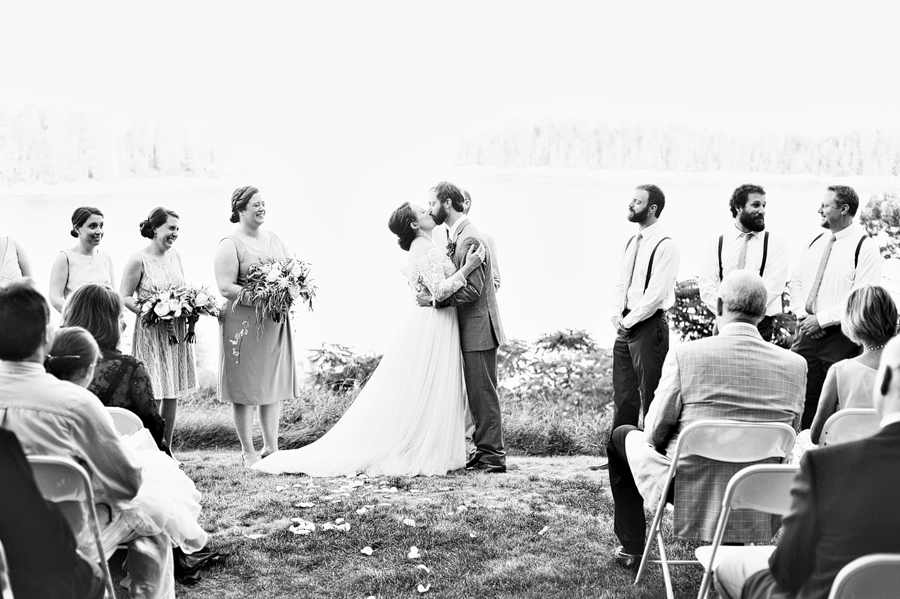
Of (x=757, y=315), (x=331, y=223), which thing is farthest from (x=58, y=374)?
(x=331, y=223)

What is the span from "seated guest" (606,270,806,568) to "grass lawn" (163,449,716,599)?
0.61 metres

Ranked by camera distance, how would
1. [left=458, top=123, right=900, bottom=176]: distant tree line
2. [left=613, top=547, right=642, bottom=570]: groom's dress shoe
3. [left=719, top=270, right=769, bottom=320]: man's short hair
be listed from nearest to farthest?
[left=719, top=270, right=769, bottom=320]: man's short hair → [left=613, top=547, right=642, bottom=570]: groom's dress shoe → [left=458, top=123, right=900, bottom=176]: distant tree line

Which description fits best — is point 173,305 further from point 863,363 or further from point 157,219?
point 863,363

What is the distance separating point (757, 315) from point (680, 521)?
2.88 feet

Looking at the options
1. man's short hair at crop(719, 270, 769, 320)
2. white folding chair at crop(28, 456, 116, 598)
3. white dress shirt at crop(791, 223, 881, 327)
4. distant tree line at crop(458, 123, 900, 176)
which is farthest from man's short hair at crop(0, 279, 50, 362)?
distant tree line at crop(458, 123, 900, 176)

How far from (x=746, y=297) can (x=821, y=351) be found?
267 cm

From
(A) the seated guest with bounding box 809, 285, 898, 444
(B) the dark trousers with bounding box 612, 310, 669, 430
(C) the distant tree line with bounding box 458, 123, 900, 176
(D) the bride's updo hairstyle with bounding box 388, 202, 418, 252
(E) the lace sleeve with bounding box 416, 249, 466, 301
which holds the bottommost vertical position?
(B) the dark trousers with bounding box 612, 310, 669, 430

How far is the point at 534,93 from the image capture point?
9047 millimetres

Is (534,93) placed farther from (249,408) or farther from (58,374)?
(58,374)

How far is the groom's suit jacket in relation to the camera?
5.97 m

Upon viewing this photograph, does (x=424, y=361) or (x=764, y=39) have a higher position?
(x=764, y=39)

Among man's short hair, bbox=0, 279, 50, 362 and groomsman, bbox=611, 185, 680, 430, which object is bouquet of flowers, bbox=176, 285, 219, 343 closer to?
groomsman, bbox=611, 185, 680, 430

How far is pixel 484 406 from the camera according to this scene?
235 inches

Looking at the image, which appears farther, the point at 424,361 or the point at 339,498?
the point at 424,361
